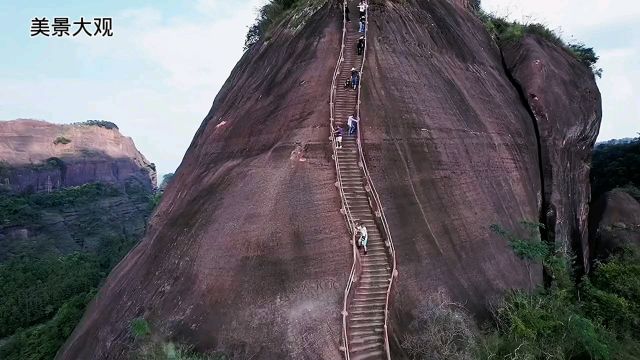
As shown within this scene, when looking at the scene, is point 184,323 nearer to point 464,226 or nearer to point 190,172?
point 190,172

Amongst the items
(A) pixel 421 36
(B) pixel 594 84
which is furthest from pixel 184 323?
(B) pixel 594 84

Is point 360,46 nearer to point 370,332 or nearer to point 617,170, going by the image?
point 370,332

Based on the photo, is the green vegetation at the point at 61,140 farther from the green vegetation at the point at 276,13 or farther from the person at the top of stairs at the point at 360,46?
the person at the top of stairs at the point at 360,46

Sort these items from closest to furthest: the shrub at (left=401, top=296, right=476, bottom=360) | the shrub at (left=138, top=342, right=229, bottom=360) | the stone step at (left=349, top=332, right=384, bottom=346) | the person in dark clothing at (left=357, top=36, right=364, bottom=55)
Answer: the shrub at (left=138, top=342, right=229, bottom=360) → the shrub at (left=401, top=296, right=476, bottom=360) → the stone step at (left=349, top=332, right=384, bottom=346) → the person in dark clothing at (left=357, top=36, right=364, bottom=55)

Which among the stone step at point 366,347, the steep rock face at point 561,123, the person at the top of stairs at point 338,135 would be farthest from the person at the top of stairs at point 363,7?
the stone step at point 366,347

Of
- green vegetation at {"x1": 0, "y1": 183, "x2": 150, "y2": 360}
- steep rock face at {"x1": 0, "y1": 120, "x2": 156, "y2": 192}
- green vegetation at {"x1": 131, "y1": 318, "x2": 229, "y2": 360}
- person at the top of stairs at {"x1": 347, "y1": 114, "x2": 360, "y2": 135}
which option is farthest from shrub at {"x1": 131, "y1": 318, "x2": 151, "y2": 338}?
steep rock face at {"x1": 0, "y1": 120, "x2": 156, "y2": 192}

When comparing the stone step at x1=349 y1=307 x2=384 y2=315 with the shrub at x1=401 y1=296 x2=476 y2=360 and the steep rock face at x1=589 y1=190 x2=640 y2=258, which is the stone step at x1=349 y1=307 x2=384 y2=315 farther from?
the steep rock face at x1=589 y1=190 x2=640 y2=258
